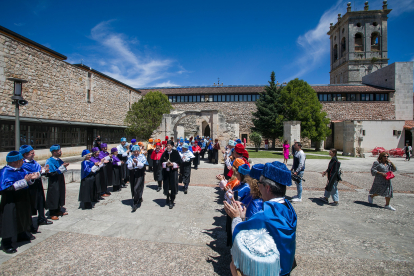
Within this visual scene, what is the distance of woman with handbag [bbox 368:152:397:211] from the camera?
592 cm

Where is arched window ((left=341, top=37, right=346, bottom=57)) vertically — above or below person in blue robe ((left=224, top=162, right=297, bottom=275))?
above

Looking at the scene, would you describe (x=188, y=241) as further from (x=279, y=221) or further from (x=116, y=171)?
(x=116, y=171)

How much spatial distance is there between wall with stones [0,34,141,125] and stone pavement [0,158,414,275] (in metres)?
12.8

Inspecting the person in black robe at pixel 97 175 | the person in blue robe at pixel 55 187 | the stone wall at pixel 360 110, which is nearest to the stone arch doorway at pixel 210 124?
the person in black robe at pixel 97 175

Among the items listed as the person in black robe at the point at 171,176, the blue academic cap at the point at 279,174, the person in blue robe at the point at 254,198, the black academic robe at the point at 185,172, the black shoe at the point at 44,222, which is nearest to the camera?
the blue academic cap at the point at 279,174

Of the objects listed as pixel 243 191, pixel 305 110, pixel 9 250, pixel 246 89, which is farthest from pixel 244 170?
pixel 246 89

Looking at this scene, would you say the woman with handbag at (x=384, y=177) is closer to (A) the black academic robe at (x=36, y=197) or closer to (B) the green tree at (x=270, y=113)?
(A) the black academic robe at (x=36, y=197)

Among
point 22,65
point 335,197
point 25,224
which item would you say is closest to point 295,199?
point 335,197

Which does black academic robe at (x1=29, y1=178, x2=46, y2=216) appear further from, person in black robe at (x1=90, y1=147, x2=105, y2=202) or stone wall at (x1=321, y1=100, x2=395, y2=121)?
stone wall at (x1=321, y1=100, x2=395, y2=121)

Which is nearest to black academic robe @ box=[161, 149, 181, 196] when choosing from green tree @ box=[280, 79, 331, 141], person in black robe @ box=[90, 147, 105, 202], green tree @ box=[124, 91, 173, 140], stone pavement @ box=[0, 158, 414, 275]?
stone pavement @ box=[0, 158, 414, 275]

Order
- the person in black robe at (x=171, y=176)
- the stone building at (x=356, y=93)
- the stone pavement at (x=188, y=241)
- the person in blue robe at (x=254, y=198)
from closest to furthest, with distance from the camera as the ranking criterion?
the person in blue robe at (x=254, y=198) → the stone pavement at (x=188, y=241) → the person in black robe at (x=171, y=176) → the stone building at (x=356, y=93)

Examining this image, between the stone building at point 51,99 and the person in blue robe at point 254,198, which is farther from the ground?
the stone building at point 51,99

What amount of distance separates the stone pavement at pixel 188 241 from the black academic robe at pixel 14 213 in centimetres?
37

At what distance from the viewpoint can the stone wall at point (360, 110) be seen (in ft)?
111
